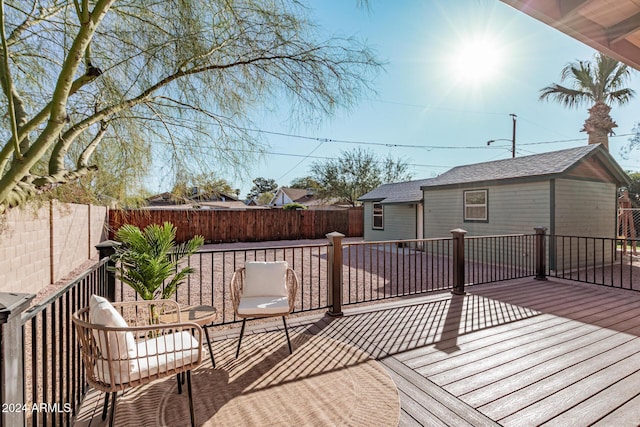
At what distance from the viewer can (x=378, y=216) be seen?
1367cm

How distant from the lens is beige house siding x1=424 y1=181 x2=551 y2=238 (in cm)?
754

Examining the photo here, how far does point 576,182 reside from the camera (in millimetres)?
7688

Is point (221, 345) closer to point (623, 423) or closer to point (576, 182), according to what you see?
point (623, 423)

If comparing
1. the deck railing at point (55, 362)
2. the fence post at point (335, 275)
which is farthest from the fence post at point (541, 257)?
the deck railing at point (55, 362)

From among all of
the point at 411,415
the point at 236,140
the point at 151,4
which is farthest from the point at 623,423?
the point at 151,4

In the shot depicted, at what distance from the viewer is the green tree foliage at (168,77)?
2.51 m

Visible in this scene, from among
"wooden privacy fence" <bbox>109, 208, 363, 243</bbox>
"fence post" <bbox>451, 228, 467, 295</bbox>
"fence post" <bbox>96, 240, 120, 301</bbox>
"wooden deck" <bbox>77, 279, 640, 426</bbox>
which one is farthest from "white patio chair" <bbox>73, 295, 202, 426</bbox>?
"wooden privacy fence" <bbox>109, 208, 363, 243</bbox>

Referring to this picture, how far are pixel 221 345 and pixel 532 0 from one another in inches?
134

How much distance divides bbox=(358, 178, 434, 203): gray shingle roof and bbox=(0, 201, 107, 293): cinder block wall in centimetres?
971

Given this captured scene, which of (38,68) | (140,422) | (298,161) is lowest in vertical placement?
(140,422)

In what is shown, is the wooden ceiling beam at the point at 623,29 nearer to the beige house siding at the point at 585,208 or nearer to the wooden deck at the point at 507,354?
the wooden deck at the point at 507,354

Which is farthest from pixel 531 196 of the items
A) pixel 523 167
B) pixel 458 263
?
pixel 458 263

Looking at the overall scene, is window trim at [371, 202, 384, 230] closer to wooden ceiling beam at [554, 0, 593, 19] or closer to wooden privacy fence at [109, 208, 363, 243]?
wooden privacy fence at [109, 208, 363, 243]

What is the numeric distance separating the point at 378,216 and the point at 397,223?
1.39 meters
